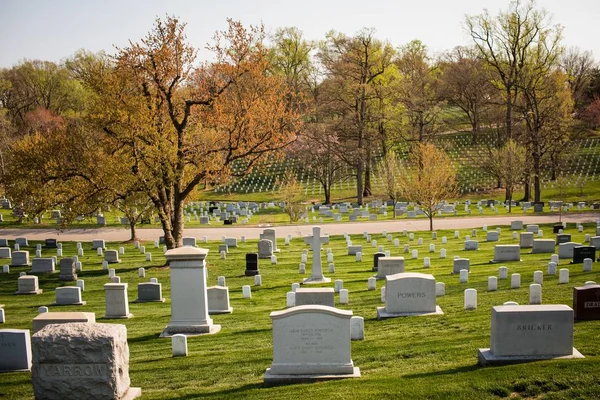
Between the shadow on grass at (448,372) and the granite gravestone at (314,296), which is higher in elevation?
the granite gravestone at (314,296)

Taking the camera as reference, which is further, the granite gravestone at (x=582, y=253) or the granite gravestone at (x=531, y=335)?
the granite gravestone at (x=582, y=253)

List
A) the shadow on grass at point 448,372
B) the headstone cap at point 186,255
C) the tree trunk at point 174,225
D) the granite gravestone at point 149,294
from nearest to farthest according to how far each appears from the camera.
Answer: the shadow on grass at point 448,372 → the headstone cap at point 186,255 → the granite gravestone at point 149,294 → the tree trunk at point 174,225

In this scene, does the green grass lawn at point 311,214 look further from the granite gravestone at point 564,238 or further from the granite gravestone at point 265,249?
the granite gravestone at point 564,238

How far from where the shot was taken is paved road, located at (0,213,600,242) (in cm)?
3781

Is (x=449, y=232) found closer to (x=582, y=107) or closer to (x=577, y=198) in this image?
(x=577, y=198)

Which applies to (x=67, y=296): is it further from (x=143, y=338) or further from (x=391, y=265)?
(x=391, y=265)

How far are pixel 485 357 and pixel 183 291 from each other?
7429 mm

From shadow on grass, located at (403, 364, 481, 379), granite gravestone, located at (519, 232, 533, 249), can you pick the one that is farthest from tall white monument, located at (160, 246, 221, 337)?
granite gravestone, located at (519, 232, 533, 249)

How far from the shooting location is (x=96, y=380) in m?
10.0

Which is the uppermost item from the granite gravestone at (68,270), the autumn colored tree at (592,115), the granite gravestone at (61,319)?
the autumn colored tree at (592,115)

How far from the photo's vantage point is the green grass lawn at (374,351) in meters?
9.66

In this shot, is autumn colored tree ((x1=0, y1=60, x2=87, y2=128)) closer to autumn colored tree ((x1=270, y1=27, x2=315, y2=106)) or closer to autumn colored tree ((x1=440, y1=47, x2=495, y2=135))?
autumn colored tree ((x1=270, y1=27, x2=315, y2=106))

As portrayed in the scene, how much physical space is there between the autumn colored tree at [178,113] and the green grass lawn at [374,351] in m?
5.58

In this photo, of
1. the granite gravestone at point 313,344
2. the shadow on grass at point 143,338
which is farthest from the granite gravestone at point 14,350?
the granite gravestone at point 313,344
